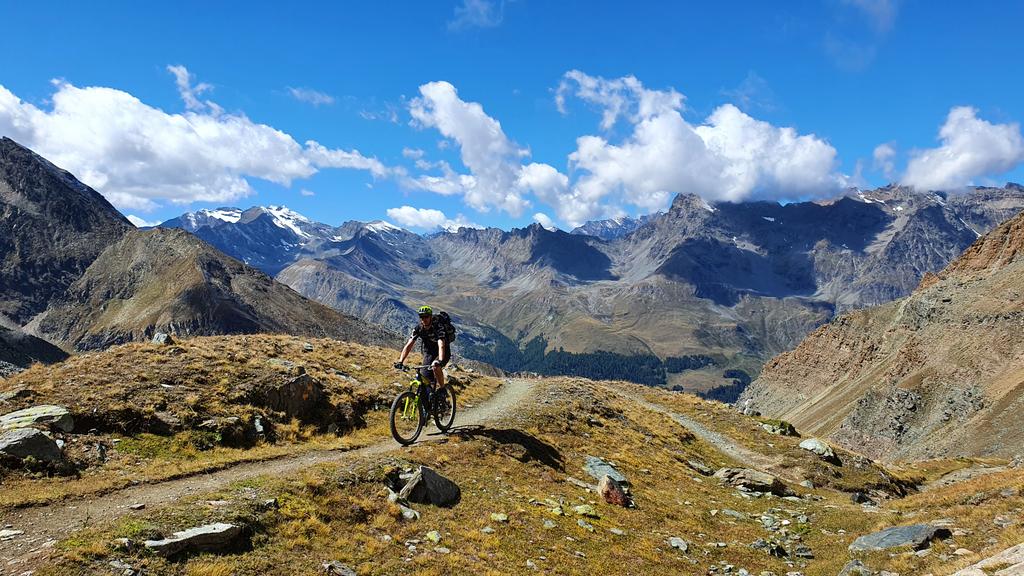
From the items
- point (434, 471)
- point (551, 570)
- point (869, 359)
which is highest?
point (869, 359)

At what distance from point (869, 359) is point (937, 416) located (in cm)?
6604

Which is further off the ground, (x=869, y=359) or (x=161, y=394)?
(x=869, y=359)

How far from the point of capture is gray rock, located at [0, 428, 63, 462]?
1398 centimetres

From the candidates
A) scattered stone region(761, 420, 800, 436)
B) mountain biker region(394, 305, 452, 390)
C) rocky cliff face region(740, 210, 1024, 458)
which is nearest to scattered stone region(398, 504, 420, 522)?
mountain biker region(394, 305, 452, 390)

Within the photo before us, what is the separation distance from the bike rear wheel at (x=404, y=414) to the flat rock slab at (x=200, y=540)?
27.1 feet

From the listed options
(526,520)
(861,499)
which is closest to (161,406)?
(526,520)

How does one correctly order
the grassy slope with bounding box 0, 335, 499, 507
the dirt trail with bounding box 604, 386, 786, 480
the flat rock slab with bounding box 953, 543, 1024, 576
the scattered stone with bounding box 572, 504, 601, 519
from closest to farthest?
the flat rock slab with bounding box 953, 543, 1024, 576 → the grassy slope with bounding box 0, 335, 499, 507 → the scattered stone with bounding box 572, 504, 601, 519 → the dirt trail with bounding box 604, 386, 786, 480

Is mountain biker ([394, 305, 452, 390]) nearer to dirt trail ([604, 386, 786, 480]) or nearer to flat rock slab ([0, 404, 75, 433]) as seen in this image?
flat rock slab ([0, 404, 75, 433])

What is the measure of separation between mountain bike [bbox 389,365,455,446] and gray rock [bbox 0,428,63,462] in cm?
961

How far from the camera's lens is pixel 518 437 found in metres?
23.8

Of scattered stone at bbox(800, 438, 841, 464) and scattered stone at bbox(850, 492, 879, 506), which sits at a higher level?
scattered stone at bbox(800, 438, 841, 464)

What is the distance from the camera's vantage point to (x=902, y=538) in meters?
16.4

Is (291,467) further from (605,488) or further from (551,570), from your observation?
(605,488)

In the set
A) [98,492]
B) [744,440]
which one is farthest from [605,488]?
[744,440]
